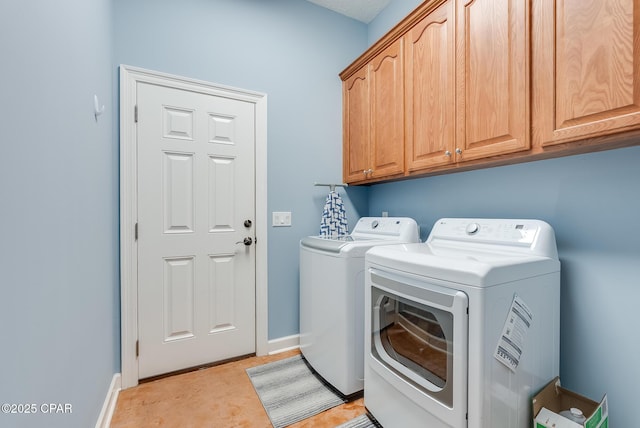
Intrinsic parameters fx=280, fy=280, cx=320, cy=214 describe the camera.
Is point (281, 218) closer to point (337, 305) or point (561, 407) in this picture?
point (337, 305)

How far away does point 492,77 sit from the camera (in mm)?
1375

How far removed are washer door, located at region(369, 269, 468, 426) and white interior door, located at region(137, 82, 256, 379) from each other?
3.85 ft

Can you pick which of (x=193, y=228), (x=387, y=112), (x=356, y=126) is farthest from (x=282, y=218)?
(x=387, y=112)

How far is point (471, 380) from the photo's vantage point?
3.35ft

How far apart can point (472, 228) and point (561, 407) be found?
0.88 m

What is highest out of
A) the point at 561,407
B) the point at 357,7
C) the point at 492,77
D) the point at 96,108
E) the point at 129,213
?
the point at 357,7

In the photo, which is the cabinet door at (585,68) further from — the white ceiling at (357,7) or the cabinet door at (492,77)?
the white ceiling at (357,7)

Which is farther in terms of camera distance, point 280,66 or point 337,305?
point 280,66

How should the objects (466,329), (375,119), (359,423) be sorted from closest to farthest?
(466,329), (359,423), (375,119)

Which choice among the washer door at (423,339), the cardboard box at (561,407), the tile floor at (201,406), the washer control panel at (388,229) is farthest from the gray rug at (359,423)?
the washer control panel at (388,229)

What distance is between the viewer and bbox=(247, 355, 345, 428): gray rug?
5.21 feet

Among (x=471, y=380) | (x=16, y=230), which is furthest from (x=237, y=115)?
(x=471, y=380)
